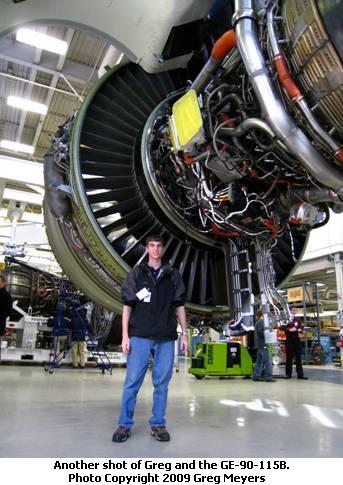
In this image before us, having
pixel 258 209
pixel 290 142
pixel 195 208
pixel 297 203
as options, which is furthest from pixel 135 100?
pixel 290 142

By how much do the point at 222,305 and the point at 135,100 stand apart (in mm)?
2065

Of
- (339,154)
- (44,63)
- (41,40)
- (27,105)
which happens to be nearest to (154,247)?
(339,154)

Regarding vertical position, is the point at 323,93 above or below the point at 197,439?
above

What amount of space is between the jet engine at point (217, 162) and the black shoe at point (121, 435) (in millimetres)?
1140

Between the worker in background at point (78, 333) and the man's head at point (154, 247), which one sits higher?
the man's head at point (154, 247)

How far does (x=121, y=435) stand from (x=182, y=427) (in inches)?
22.4

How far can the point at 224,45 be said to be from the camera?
2.33 meters

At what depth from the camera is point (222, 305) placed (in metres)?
3.44

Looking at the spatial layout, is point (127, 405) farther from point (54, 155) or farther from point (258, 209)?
point (54, 155)

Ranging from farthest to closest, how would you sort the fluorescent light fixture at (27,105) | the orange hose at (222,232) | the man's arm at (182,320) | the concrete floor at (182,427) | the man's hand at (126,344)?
the fluorescent light fixture at (27,105), the orange hose at (222,232), the man's arm at (182,320), the man's hand at (126,344), the concrete floor at (182,427)

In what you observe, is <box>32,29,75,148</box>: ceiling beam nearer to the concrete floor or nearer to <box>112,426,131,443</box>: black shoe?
the concrete floor

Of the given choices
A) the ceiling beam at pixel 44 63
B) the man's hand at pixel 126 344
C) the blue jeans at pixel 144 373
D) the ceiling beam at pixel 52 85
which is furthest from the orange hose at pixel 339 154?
the ceiling beam at pixel 44 63

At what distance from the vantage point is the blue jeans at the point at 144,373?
236 centimetres

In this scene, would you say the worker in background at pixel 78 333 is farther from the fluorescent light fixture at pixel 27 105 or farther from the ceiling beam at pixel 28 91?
the ceiling beam at pixel 28 91
